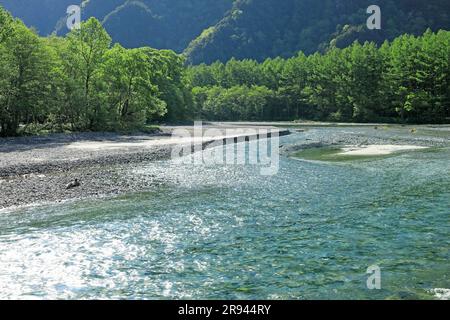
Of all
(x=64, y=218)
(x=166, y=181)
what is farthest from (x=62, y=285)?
(x=166, y=181)

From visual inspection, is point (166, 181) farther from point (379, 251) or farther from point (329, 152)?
point (329, 152)

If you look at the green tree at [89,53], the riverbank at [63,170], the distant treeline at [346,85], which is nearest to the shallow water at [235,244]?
the riverbank at [63,170]

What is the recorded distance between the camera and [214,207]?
19.0 meters

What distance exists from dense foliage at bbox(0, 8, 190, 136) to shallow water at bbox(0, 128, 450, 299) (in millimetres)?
33935

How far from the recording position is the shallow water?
A: 10531 millimetres

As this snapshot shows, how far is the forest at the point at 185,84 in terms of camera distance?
165 ft

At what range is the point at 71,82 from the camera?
5700 cm

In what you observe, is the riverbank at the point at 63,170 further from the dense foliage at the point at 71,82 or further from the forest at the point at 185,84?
the forest at the point at 185,84

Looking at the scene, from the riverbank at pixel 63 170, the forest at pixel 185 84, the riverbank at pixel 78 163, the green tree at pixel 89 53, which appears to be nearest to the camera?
the riverbank at pixel 63 170

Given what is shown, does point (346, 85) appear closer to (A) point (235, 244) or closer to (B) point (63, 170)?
(B) point (63, 170)

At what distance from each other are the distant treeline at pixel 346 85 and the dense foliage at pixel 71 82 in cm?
6122

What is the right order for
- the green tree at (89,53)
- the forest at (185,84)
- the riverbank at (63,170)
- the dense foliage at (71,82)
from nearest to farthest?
the riverbank at (63,170)
the dense foliage at (71,82)
the forest at (185,84)
the green tree at (89,53)

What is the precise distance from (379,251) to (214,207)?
803 cm

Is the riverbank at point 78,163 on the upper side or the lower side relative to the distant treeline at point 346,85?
lower
